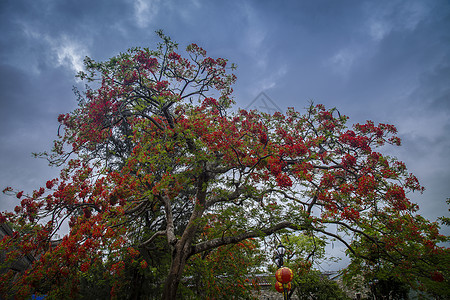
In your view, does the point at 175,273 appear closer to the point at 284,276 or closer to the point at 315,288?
the point at 284,276

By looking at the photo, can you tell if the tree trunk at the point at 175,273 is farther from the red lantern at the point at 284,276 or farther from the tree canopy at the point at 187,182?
the red lantern at the point at 284,276

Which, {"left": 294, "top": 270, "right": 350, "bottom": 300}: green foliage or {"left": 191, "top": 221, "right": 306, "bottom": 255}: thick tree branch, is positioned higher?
{"left": 191, "top": 221, "right": 306, "bottom": 255}: thick tree branch

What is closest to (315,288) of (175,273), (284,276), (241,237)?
(284,276)

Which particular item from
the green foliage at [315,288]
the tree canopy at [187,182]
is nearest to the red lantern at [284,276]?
the tree canopy at [187,182]

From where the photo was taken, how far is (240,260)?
10.0m

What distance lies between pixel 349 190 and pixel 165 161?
5.38m

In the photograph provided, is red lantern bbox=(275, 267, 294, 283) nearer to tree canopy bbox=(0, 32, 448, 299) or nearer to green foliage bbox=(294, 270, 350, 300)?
tree canopy bbox=(0, 32, 448, 299)

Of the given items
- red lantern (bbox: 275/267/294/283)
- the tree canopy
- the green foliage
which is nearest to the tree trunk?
the tree canopy

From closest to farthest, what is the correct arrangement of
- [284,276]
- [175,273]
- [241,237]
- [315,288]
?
[175,273] < [241,237] < [284,276] < [315,288]

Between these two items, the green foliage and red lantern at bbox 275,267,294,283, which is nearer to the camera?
red lantern at bbox 275,267,294,283

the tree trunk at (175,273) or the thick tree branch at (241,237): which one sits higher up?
the thick tree branch at (241,237)

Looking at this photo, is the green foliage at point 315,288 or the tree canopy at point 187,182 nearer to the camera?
the tree canopy at point 187,182

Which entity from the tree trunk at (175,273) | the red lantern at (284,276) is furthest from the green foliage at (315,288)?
the tree trunk at (175,273)

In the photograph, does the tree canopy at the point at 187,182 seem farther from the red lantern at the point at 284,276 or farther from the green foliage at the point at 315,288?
the green foliage at the point at 315,288
